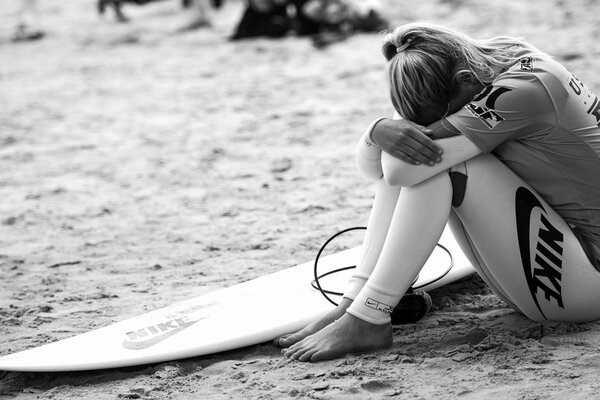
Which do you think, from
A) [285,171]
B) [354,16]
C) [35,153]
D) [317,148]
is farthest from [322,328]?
[354,16]

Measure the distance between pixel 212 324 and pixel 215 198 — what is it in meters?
1.74

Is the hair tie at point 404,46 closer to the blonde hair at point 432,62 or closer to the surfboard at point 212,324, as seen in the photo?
the blonde hair at point 432,62

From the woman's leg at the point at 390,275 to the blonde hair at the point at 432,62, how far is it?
207 millimetres

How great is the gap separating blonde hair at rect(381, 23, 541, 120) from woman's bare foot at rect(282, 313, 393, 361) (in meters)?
0.56

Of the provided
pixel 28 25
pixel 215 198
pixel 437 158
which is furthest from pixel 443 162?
pixel 28 25

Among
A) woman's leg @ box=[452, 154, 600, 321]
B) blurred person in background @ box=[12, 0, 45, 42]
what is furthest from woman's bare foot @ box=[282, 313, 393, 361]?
blurred person in background @ box=[12, 0, 45, 42]

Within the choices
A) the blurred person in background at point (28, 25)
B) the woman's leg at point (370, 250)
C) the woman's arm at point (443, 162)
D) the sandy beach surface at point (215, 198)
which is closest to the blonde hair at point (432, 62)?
the woman's arm at point (443, 162)

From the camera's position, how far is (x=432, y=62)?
2121 mm

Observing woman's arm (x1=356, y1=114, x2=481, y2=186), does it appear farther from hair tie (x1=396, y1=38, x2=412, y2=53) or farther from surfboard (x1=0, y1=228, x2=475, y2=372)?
surfboard (x1=0, y1=228, x2=475, y2=372)

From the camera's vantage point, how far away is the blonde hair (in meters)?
2.13

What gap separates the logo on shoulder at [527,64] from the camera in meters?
2.14

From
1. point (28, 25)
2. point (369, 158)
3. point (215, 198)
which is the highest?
point (369, 158)

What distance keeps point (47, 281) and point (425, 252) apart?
1679 millimetres

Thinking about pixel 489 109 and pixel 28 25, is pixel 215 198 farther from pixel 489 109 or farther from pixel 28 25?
pixel 28 25
